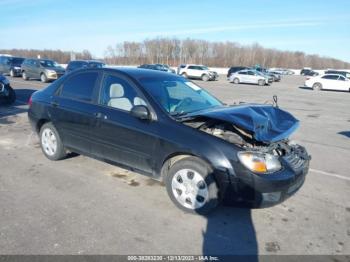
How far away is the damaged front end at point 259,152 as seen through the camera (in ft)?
11.5

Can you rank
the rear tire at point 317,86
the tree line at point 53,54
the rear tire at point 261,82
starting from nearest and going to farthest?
the rear tire at point 317,86
the rear tire at point 261,82
the tree line at point 53,54

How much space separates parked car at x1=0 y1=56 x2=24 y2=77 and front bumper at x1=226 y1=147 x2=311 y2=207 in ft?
84.5

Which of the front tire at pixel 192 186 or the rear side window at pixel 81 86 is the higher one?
the rear side window at pixel 81 86

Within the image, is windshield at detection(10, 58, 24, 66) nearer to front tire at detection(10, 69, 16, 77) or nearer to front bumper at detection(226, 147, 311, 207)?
front tire at detection(10, 69, 16, 77)

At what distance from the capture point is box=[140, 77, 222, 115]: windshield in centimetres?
429

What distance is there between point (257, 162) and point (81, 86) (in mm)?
2951

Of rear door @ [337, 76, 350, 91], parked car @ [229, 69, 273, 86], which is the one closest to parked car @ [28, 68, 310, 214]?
rear door @ [337, 76, 350, 91]

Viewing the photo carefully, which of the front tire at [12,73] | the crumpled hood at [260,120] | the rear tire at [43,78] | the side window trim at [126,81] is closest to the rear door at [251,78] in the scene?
the rear tire at [43,78]

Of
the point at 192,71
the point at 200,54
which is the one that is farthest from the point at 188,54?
the point at 192,71

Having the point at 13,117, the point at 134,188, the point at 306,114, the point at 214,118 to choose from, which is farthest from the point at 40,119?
the point at 306,114

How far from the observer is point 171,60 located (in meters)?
96.4

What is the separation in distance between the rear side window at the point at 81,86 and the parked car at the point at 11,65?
75.2ft

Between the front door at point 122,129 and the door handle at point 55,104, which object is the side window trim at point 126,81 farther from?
the door handle at point 55,104

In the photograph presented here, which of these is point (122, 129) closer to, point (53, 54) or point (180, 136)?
point (180, 136)
